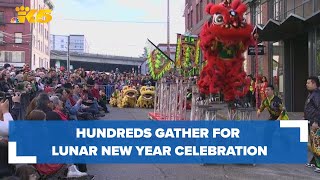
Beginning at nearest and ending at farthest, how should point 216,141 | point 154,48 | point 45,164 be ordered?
point 45,164, point 216,141, point 154,48

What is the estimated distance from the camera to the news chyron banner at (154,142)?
7480 mm

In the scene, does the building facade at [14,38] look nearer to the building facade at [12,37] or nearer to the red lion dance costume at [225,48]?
the building facade at [12,37]

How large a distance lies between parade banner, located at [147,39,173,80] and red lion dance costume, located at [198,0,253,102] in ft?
19.5

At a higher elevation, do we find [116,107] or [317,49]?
[317,49]

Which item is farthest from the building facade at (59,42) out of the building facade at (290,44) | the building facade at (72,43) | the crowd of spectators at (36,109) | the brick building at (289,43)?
the crowd of spectators at (36,109)

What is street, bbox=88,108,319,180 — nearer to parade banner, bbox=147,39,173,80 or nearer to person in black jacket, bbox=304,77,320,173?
person in black jacket, bbox=304,77,320,173

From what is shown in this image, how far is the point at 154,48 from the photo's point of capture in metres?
16.9

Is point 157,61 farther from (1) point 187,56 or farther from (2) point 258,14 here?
(2) point 258,14

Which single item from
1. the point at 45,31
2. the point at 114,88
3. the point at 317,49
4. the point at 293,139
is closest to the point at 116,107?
the point at 114,88

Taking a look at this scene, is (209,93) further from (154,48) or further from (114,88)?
(114,88)

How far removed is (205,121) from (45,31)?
86843mm

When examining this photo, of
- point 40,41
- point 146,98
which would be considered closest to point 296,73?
point 146,98

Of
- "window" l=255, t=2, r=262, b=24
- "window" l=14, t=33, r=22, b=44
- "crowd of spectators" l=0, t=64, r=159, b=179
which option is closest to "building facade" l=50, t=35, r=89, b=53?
"window" l=14, t=33, r=22, b=44

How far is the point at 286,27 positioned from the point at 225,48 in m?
8.51
